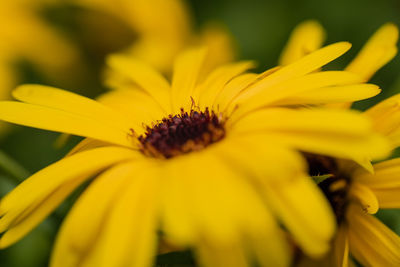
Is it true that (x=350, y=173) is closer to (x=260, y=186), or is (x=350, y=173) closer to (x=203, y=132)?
(x=203, y=132)

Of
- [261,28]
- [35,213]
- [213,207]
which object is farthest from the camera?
[261,28]

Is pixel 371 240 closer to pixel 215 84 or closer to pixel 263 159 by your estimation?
pixel 263 159

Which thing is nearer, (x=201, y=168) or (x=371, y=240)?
(x=201, y=168)

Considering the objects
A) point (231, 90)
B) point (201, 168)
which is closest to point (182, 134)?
point (231, 90)

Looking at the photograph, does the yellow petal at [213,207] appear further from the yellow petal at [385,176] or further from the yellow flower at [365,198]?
the yellow petal at [385,176]


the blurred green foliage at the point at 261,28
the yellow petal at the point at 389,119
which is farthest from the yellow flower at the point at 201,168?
the blurred green foliage at the point at 261,28

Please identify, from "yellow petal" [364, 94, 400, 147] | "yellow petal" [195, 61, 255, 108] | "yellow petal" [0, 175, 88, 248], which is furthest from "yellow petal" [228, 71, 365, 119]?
"yellow petal" [0, 175, 88, 248]
